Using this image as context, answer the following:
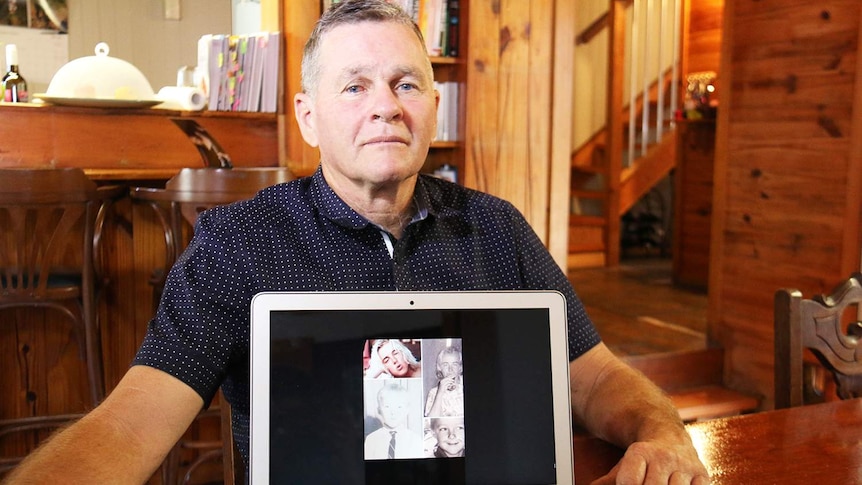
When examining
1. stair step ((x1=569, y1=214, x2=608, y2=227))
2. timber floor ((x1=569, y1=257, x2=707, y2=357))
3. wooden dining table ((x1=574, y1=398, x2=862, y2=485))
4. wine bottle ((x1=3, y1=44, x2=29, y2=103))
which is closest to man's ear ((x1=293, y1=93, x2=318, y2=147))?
wooden dining table ((x1=574, y1=398, x2=862, y2=485))

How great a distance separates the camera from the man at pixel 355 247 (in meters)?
1.00

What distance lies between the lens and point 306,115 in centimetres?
123

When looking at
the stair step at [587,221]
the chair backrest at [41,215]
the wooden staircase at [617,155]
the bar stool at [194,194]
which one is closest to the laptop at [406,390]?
the bar stool at [194,194]

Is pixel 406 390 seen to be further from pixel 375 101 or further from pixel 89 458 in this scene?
pixel 375 101

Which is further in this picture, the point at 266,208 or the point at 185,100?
the point at 185,100

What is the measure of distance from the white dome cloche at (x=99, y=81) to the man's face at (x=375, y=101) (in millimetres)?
1819

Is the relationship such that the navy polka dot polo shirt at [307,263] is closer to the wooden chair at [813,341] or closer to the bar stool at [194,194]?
the wooden chair at [813,341]

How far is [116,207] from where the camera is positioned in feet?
8.52

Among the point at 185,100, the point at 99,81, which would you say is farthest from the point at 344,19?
the point at 99,81

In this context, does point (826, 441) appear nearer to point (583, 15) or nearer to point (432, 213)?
point (432, 213)

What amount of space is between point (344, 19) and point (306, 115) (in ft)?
0.54

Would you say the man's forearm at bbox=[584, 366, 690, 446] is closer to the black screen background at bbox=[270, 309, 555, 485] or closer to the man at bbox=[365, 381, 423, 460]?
the black screen background at bbox=[270, 309, 555, 485]

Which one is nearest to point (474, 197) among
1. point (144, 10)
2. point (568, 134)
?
point (568, 134)

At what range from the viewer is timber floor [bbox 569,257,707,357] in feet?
11.7
